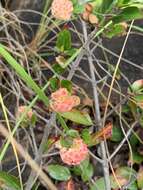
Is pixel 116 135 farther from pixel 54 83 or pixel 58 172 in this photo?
pixel 54 83

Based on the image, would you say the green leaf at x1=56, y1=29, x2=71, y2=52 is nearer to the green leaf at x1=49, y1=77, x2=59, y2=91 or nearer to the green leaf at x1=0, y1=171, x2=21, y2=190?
the green leaf at x1=49, y1=77, x2=59, y2=91

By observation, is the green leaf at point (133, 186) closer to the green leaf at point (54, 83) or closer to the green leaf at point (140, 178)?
the green leaf at point (140, 178)

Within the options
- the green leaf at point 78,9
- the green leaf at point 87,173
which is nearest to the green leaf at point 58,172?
the green leaf at point 87,173

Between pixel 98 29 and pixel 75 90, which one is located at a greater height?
pixel 98 29

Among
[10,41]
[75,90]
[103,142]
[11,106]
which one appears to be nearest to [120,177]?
[103,142]

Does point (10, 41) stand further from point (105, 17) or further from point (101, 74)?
point (105, 17)

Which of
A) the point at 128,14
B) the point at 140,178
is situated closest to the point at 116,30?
the point at 128,14

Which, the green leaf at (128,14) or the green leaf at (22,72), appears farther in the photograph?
the green leaf at (128,14)
